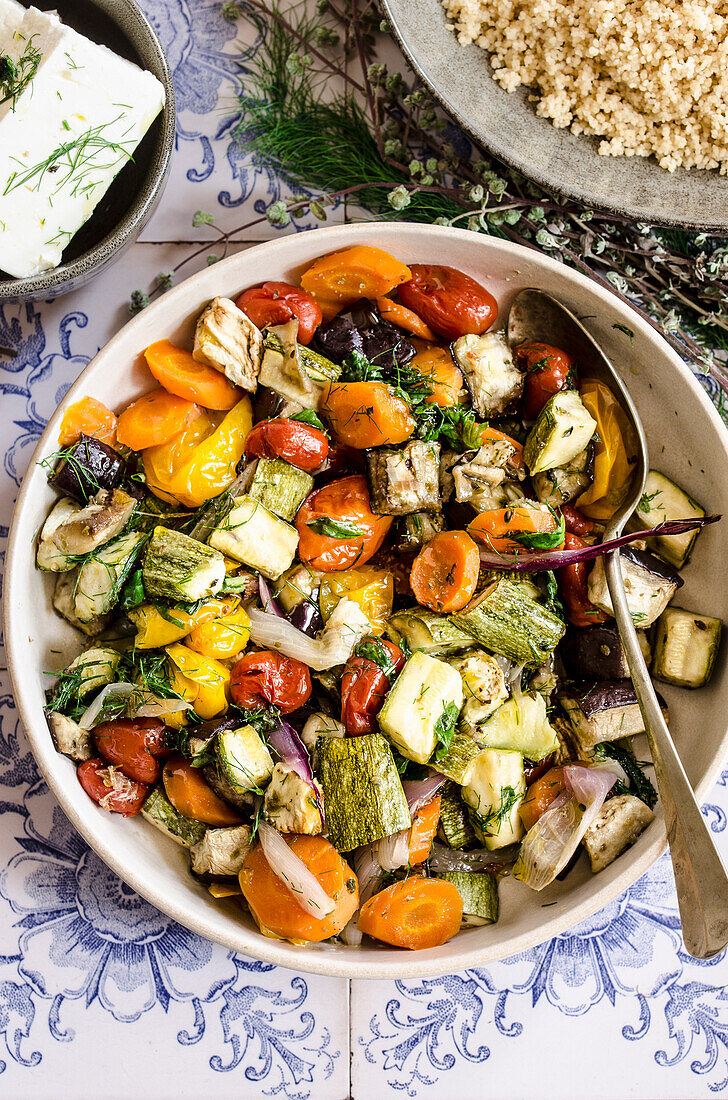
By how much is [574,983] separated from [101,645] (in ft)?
4.88

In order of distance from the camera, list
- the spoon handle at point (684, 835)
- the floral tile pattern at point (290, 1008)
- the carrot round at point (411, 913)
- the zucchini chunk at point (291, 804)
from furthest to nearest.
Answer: the floral tile pattern at point (290, 1008)
the carrot round at point (411, 913)
the zucchini chunk at point (291, 804)
the spoon handle at point (684, 835)

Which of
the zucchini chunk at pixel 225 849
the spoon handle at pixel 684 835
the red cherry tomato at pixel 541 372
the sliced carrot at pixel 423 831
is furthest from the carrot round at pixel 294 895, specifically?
the red cherry tomato at pixel 541 372

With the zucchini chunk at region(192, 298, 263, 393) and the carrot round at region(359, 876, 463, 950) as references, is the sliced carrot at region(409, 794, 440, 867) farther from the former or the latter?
the zucchini chunk at region(192, 298, 263, 393)

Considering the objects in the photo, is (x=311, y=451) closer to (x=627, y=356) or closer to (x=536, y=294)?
(x=536, y=294)

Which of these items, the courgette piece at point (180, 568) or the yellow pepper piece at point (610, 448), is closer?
the courgette piece at point (180, 568)

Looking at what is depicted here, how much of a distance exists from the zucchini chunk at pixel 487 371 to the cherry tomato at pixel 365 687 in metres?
0.65

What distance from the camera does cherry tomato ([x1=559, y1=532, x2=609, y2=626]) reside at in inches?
76.4

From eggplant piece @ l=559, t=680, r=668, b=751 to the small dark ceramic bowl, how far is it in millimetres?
1502

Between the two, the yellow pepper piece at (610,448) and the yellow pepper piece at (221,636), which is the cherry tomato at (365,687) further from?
the yellow pepper piece at (610,448)

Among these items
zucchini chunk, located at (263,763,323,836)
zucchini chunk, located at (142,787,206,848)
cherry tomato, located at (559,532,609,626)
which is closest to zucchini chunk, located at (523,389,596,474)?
cherry tomato, located at (559,532,609,626)

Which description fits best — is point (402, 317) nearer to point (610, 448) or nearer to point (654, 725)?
point (610, 448)

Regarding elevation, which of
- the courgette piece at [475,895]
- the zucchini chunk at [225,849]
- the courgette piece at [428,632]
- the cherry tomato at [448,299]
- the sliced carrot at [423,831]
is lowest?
the courgette piece at [475,895]

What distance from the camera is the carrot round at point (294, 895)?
173 centimetres

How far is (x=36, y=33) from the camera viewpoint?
1826 millimetres
